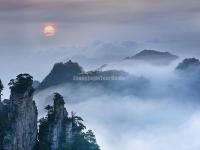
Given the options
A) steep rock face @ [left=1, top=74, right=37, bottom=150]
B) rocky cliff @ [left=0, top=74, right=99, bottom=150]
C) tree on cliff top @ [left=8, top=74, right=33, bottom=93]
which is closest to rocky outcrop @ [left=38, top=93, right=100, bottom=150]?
rocky cliff @ [left=0, top=74, right=99, bottom=150]

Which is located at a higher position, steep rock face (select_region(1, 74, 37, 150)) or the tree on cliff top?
the tree on cliff top

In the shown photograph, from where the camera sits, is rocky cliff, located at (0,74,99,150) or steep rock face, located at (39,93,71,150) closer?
rocky cliff, located at (0,74,99,150)

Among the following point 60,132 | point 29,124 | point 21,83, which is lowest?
point 29,124

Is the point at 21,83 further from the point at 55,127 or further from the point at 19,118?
the point at 55,127

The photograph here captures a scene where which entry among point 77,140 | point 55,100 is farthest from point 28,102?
point 77,140

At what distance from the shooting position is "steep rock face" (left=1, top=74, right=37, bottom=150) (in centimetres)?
10047

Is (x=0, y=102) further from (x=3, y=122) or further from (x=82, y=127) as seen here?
(x=82, y=127)

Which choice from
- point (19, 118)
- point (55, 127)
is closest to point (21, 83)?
point (19, 118)

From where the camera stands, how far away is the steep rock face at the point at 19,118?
100 metres

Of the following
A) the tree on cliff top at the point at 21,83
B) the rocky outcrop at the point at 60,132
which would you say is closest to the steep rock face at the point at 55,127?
the rocky outcrop at the point at 60,132

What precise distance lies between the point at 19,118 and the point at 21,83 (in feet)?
20.3

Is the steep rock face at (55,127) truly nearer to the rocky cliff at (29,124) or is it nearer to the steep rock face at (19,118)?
the rocky cliff at (29,124)

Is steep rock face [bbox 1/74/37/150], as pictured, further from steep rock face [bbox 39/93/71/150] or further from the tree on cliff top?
steep rock face [bbox 39/93/71/150]

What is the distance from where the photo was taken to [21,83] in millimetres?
104125
